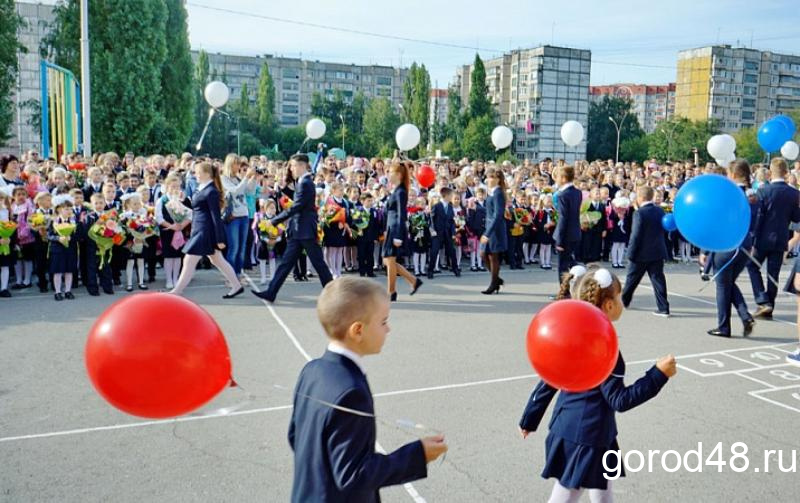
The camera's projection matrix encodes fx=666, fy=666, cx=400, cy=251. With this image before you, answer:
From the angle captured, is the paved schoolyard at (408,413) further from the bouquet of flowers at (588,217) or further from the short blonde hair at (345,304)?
the bouquet of flowers at (588,217)

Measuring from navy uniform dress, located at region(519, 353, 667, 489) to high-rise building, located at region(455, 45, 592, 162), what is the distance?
10110 cm

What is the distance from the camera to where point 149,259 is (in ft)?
38.0

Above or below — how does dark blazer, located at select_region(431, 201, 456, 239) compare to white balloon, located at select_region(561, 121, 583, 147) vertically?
below

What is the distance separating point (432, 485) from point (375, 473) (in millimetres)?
2348

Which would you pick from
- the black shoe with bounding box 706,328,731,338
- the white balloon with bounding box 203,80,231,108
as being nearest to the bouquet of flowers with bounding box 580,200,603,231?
the black shoe with bounding box 706,328,731,338

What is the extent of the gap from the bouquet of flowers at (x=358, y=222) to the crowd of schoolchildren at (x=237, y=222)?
27 mm

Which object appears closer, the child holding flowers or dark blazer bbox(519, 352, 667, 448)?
dark blazer bbox(519, 352, 667, 448)

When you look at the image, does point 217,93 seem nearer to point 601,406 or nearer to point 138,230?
point 138,230

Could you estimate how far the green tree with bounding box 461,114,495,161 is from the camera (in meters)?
80.7

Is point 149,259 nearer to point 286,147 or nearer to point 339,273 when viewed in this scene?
A: point 339,273

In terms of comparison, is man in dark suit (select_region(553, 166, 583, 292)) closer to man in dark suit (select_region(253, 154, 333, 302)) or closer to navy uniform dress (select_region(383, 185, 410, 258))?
navy uniform dress (select_region(383, 185, 410, 258))

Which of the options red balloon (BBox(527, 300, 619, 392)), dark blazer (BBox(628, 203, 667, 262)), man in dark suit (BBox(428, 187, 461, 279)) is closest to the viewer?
red balloon (BBox(527, 300, 619, 392))

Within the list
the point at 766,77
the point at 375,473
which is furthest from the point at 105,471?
the point at 766,77

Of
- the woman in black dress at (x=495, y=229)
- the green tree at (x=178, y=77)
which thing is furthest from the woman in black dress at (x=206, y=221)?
the green tree at (x=178, y=77)
